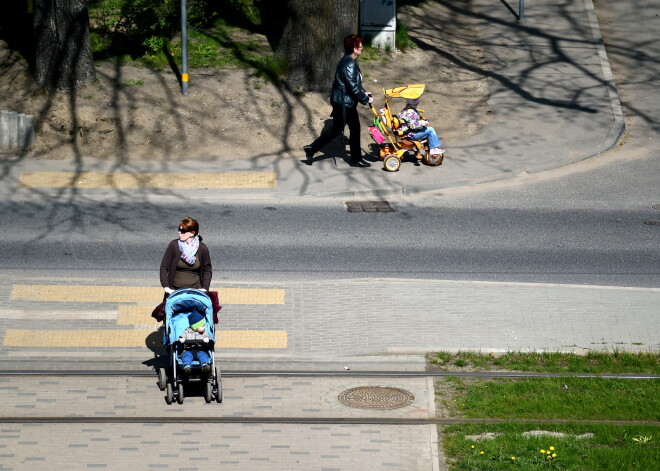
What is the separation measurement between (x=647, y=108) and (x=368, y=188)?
258 inches

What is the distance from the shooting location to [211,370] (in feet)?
31.2

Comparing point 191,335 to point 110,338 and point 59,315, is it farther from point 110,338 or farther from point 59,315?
point 59,315

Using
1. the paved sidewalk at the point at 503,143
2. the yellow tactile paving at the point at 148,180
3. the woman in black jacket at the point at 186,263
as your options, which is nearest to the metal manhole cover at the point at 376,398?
the woman in black jacket at the point at 186,263

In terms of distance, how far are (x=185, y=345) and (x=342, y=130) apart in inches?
294

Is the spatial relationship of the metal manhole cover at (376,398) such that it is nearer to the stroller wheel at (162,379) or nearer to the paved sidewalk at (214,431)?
the paved sidewalk at (214,431)

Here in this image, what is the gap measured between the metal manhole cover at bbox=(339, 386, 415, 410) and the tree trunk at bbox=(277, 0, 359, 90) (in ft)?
32.0

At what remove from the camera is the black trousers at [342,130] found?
1625 centimetres

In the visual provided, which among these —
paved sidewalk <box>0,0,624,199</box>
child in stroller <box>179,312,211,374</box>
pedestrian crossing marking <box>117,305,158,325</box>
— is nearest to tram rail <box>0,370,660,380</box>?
child in stroller <box>179,312,211,374</box>

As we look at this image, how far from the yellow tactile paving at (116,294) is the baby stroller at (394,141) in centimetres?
505

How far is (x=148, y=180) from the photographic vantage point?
16094mm

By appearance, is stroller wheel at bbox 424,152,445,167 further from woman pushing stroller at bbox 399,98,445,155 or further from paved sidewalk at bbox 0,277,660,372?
paved sidewalk at bbox 0,277,660,372

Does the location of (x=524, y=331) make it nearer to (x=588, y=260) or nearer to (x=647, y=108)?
(x=588, y=260)

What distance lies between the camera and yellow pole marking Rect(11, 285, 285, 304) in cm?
1168

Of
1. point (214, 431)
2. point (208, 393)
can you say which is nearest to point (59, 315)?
point (208, 393)
